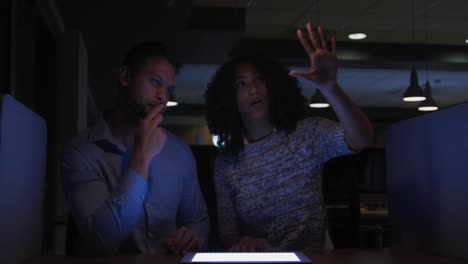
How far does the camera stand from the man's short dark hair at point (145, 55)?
1.61 meters

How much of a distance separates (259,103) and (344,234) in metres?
1.09

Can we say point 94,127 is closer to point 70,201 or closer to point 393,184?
point 70,201

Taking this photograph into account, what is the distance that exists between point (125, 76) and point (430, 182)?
0.93m

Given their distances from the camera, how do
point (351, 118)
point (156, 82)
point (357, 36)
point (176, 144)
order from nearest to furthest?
point (351, 118)
point (156, 82)
point (176, 144)
point (357, 36)

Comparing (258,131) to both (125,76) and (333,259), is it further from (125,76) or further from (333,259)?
(333,259)

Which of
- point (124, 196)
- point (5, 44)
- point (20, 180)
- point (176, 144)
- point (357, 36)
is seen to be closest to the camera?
point (20, 180)

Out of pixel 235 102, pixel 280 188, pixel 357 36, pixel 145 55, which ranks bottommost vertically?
pixel 280 188

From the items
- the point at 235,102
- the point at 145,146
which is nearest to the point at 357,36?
the point at 235,102

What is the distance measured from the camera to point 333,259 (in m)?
1.08

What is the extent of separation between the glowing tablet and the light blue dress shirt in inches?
11.4

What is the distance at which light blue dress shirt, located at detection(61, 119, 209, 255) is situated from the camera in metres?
1.21

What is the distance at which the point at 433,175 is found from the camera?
123cm

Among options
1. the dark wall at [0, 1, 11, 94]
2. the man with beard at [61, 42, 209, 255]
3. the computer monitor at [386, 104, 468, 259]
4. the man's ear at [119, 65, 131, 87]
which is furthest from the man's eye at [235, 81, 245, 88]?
the dark wall at [0, 1, 11, 94]

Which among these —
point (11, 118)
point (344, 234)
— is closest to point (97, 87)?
point (344, 234)
